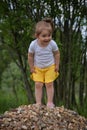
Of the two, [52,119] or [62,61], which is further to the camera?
[62,61]

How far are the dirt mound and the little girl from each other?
0.35 meters

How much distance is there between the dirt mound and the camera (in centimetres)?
571

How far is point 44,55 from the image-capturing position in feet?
20.2

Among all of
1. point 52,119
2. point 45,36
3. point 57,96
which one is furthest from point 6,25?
point 52,119

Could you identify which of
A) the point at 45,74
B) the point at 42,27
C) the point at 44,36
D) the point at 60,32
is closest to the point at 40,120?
the point at 45,74

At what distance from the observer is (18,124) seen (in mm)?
5742

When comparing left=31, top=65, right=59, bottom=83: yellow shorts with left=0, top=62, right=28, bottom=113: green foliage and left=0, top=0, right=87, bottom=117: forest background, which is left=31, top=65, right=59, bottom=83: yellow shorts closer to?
left=0, top=0, right=87, bottom=117: forest background

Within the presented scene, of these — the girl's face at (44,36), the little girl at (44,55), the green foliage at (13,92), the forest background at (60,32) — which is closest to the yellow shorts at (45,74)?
the little girl at (44,55)

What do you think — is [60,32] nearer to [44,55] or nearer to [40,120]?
[44,55]

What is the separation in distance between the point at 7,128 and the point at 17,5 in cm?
324

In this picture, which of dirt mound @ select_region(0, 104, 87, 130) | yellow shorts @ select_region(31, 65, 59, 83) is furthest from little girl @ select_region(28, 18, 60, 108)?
dirt mound @ select_region(0, 104, 87, 130)

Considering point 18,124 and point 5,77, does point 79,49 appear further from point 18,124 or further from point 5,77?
point 5,77

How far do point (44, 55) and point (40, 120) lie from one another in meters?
0.90

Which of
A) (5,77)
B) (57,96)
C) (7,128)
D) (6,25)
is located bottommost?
(5,77)
